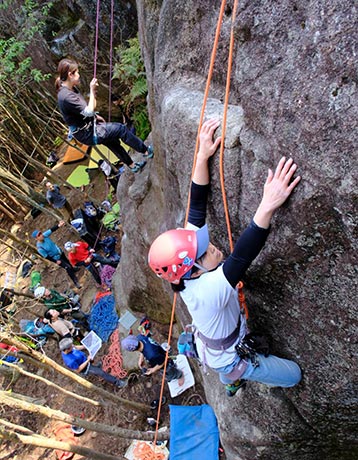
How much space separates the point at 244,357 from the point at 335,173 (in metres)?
2.16

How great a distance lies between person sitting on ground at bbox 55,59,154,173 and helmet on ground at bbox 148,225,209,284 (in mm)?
4635

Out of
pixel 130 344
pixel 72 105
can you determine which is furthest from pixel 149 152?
pixel 130 344

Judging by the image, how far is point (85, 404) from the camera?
32.9ft

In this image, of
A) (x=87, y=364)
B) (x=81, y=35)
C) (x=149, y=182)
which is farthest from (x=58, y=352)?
(x=81, y=35)

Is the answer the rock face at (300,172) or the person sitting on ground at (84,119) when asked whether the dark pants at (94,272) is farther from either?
the rock face at (300,172)

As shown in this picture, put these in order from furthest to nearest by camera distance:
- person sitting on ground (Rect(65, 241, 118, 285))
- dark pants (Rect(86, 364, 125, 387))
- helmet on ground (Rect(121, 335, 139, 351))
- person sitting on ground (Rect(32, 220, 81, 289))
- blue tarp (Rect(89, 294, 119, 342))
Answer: person sitting on ground (Rect(65, 241, 118, 285))
person sitting on ground (Rect(32, 220, 81, 289))
blue tarp (Rect(89, 294, 119, 342))
dark pants (Rect(86, 364, 125, 387))
helmet on ground (Rect(121, 335, 139, 351))

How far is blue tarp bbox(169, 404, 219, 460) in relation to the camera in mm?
7152

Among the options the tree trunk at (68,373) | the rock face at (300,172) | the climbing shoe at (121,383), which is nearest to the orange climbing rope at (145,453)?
the tree trunk at (68,373)

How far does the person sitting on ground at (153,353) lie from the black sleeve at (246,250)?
4948mm

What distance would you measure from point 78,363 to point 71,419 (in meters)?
2.98

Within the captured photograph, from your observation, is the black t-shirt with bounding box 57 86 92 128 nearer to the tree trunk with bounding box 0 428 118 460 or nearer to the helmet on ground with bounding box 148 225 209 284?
the helmet on ground with bounding box 148 225 209 284

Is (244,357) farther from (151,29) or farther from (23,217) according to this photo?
(23,217)

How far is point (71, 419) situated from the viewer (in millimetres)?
6238

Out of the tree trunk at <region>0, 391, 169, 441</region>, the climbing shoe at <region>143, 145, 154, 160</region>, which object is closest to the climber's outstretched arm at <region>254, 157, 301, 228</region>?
the tree trunk at <region>0, 391, 169, 441</region>
